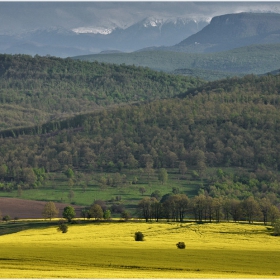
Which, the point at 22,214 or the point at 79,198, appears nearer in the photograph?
the point at 22,214

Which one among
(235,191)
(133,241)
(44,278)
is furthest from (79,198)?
(44,278)

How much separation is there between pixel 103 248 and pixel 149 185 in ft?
316

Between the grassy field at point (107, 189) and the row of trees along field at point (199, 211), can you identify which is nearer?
the row of trees along field at point (199, 211)

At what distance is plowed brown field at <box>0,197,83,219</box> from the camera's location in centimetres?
13888

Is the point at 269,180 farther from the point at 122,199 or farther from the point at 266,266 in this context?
the point at 266,266

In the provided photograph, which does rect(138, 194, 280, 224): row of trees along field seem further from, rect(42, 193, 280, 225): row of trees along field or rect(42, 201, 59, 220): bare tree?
rect(42, 201, 59, 220): bare tree

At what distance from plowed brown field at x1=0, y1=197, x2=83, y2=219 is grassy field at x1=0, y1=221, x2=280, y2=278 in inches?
1230

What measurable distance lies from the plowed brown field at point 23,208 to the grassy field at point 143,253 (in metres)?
31.2

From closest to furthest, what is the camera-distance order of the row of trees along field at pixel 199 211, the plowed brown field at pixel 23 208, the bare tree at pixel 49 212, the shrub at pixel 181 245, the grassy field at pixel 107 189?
the shrub at pixel 181 245 < the row of trees along field at pixel 199 211 < the bare tree at pixel 49 212 < the plowed brown field at pixel 23 208 < the grassy field at pixel 107 189

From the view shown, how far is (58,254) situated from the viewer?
74.5 m

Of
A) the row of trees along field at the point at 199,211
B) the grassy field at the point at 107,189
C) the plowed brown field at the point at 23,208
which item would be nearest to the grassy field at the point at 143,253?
the row of trees along field at the point at 199,211

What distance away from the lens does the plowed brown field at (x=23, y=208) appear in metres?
139

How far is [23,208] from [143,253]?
74.0m

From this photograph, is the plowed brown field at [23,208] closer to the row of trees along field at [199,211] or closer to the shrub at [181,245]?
the row of trees along field at [199,211]
